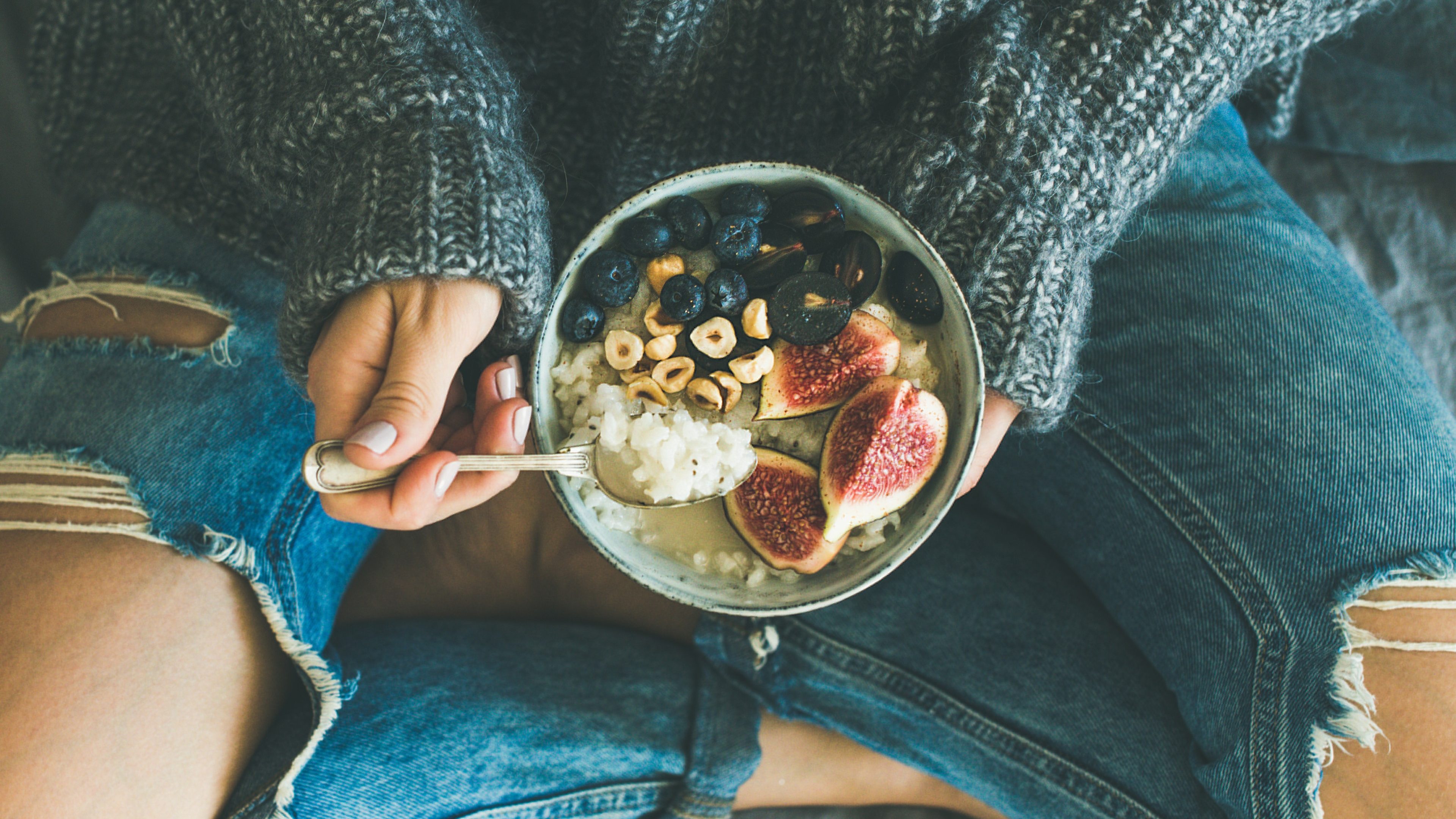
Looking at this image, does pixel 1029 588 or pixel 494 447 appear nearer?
pixel 494 447

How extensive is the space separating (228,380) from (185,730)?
1.29ft

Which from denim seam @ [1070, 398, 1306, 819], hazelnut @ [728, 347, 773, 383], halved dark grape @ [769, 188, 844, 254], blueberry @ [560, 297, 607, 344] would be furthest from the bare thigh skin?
denim seam @ [1070, 398, 1306, 819]

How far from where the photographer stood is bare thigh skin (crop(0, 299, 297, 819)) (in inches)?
32.7

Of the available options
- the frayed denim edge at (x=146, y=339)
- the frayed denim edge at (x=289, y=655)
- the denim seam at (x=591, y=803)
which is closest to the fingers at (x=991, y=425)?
the denim seam at (x=591, y=803)

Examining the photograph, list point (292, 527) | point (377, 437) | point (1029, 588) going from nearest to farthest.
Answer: point (377, 437) < point (292, 527) < point (1029, 588)

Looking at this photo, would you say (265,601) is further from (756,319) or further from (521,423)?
(756,319)

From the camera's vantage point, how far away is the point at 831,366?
2.55ft

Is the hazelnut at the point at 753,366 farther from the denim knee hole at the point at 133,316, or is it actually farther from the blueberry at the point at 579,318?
the denim knee hole at the point at 133,316

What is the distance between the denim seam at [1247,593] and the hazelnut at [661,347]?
0.56 m

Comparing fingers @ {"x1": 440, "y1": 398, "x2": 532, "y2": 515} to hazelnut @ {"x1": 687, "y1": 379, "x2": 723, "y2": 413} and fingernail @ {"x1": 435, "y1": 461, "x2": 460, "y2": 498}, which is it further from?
hazelnut @ {"x1": 687, "y1": 379, "x2": 723, "y2": 413}

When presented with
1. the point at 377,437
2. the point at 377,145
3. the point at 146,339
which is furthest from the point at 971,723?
the point at 146,339

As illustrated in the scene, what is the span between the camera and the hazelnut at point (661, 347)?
2.53 feet

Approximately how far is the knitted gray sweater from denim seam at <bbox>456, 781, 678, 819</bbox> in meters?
0.59

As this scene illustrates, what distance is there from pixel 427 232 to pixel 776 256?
31 cm
